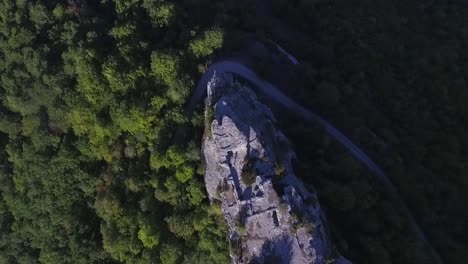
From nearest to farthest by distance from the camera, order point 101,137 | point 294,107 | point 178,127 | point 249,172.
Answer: point 249,172 < point 178,127 < point 101,137 < point 294,107

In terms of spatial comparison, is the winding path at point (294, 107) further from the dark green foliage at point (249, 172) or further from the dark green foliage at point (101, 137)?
the dark green foliage at point (249, 172)

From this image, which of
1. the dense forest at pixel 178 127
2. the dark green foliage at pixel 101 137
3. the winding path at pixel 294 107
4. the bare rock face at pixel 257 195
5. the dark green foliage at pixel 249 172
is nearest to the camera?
the bare rock face at pixel 257 195

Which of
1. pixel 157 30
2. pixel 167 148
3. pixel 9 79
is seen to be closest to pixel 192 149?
pixel 167 148

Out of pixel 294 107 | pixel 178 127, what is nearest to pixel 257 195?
pixel 178 127

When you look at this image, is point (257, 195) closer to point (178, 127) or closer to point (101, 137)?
point (178, 127)

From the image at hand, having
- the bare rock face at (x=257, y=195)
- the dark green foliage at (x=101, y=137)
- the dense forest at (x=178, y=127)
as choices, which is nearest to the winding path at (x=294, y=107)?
the dense forest at (x=178, y=127)

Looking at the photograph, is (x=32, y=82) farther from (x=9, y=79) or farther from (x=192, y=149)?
(x=192, y=149)
